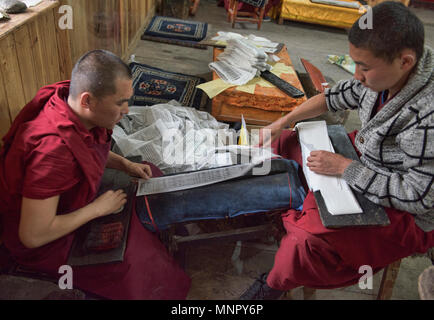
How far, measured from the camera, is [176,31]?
4324 mm

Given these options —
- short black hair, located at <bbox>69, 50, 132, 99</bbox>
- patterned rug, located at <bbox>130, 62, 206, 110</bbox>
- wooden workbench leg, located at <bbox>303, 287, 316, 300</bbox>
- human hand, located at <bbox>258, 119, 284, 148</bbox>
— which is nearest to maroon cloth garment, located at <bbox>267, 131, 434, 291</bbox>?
wooden workbench leg, located at <bbox>303, 287, 316, 300</bbox>

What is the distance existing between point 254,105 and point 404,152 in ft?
4.42

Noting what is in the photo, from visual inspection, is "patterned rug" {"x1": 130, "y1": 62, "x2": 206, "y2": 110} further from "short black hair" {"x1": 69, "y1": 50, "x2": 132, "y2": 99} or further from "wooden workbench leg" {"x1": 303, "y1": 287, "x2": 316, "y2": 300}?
"wooden workbench leg" {"x1": 303, "y1": 287, "x2": 316, "y2": 300}

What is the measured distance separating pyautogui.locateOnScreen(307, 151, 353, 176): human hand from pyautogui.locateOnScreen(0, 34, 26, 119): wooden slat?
4.23 ft

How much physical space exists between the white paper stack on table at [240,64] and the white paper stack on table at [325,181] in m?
1.00

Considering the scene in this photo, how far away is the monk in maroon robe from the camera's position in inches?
39.2

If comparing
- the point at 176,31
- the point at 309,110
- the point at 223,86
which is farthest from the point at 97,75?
the point at 176,31

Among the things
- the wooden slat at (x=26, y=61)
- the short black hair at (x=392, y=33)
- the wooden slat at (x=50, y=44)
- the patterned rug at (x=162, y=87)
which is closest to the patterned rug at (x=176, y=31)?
the patterned rug at (x=162, y=87)

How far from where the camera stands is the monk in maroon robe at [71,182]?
39.2 inches

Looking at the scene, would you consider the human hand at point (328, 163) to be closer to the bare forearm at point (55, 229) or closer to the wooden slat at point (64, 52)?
the bare forearm at point (55, 229)

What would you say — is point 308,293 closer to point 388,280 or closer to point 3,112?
point 388,280

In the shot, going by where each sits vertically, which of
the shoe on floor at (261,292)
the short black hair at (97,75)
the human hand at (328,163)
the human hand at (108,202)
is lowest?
the shoe on floor at (261,292)

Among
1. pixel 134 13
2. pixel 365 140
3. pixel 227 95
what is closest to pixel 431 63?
pixel 365 140

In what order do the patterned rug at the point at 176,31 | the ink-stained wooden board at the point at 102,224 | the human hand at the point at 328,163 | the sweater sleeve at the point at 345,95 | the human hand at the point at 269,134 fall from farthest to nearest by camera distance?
the patterned rug at the point at 176,31 < the human hand at the point at 269,134 < the sweater sleeve at the point at 345,95 < the human hand at the point at 328,163 < the ink-stained wooden board at the point at 102,224
